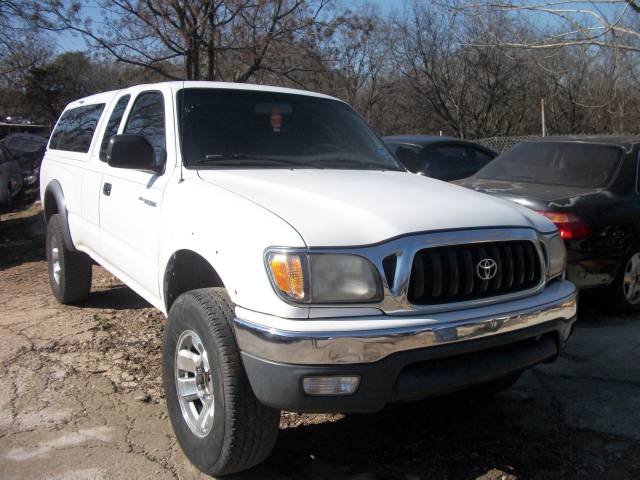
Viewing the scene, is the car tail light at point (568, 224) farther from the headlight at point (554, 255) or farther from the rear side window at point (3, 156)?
the rear side window at point (3, 156)

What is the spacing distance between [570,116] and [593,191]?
18.7 meters

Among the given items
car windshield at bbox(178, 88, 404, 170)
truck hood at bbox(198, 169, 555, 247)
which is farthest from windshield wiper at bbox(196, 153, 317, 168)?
truck hood at bbox(198, 169, 555, 247)

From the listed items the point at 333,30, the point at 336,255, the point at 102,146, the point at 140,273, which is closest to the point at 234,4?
the point at 333,30

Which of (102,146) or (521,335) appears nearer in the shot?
(521,335)

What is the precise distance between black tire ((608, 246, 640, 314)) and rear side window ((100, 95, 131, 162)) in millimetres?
4357

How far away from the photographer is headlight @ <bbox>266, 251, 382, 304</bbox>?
2.49m

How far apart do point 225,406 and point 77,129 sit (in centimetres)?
386

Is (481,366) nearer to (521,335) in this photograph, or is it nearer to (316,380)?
(521,335)

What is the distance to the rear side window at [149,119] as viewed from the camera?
13.0ft

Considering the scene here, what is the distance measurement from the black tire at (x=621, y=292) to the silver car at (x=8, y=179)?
12.1 m

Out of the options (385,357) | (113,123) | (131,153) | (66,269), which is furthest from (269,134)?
(66,269)

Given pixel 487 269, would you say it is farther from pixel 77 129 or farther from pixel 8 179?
pixel 8 179

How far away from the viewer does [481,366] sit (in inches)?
108

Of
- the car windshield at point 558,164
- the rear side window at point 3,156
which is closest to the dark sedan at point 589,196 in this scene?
the car windshield at point 558,164
